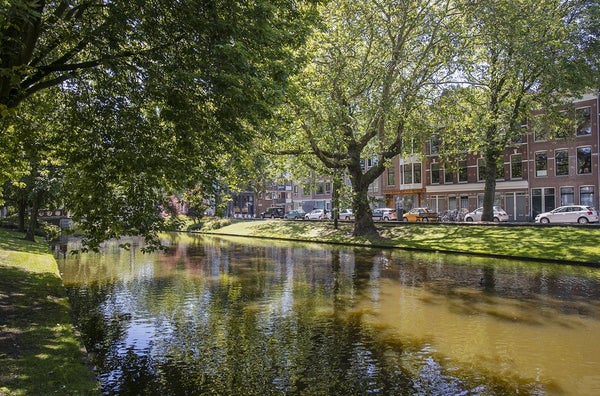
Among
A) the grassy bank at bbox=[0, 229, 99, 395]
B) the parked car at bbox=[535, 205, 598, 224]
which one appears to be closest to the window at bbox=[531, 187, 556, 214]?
the parked car at bbox=[535, 205, 598, 224]

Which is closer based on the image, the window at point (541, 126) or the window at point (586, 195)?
the window at point (541, 126)

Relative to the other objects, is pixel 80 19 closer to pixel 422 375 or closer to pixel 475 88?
pixel 422 375

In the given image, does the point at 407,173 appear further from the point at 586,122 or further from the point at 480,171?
the point at 586,122

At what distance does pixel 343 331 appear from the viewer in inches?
365

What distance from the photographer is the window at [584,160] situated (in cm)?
4247

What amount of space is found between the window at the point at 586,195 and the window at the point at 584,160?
1.47 meters

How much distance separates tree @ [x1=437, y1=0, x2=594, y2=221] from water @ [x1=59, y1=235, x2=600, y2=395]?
40.1 feet

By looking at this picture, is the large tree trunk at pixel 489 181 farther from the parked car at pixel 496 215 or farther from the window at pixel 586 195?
the window at pixel 586 195

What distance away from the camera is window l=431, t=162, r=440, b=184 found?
187 feet

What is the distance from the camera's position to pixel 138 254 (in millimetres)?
25062

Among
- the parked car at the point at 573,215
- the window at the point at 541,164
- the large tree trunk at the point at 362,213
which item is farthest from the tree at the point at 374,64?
the window at the point at 541,164

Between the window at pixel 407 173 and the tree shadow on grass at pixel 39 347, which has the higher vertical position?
the window at pixel 407 173

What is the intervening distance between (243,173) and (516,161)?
4330 cm

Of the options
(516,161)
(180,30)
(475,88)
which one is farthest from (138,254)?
(516,161)
